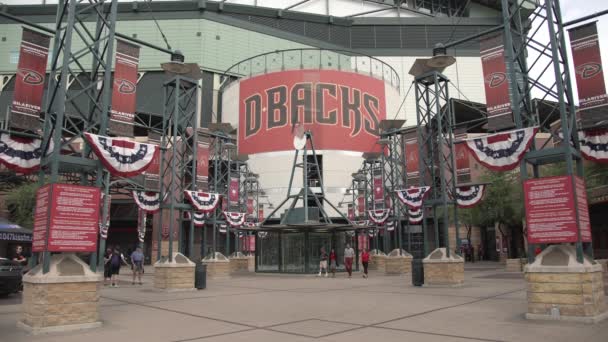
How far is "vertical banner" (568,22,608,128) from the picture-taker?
10.9 metres

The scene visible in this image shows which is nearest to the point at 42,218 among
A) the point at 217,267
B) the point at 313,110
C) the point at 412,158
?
the point at 217,267

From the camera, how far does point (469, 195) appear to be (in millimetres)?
19453

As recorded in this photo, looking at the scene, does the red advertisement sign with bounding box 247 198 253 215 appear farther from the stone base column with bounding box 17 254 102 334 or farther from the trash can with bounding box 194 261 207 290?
the stone base column with bounding box 17 254 102 334

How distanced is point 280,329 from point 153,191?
12.9m

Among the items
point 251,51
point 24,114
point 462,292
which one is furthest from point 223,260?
point 251,51

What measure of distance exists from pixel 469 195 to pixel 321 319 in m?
11.7

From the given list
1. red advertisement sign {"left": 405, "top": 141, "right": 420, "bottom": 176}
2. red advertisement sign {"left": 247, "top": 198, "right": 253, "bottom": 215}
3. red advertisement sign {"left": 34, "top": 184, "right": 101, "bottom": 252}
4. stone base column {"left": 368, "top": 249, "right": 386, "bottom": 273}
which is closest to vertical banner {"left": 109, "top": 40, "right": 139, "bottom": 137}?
red advertisement sign {"left": 34, "top": 184, "right": 101, "bottom": 252}

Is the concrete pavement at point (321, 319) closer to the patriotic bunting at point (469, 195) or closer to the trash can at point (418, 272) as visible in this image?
the trash can at point (418, 272)

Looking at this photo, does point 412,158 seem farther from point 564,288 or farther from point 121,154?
point 121,154

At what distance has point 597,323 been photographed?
9.11 metres

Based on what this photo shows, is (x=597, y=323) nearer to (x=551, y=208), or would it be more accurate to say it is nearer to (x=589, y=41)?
(x=551, y=208)

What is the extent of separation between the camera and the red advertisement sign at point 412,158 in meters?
24.5

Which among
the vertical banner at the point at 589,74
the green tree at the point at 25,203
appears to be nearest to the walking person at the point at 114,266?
the vertical banner at the point at 589,74

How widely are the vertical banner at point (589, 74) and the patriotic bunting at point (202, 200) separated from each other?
14.1m
